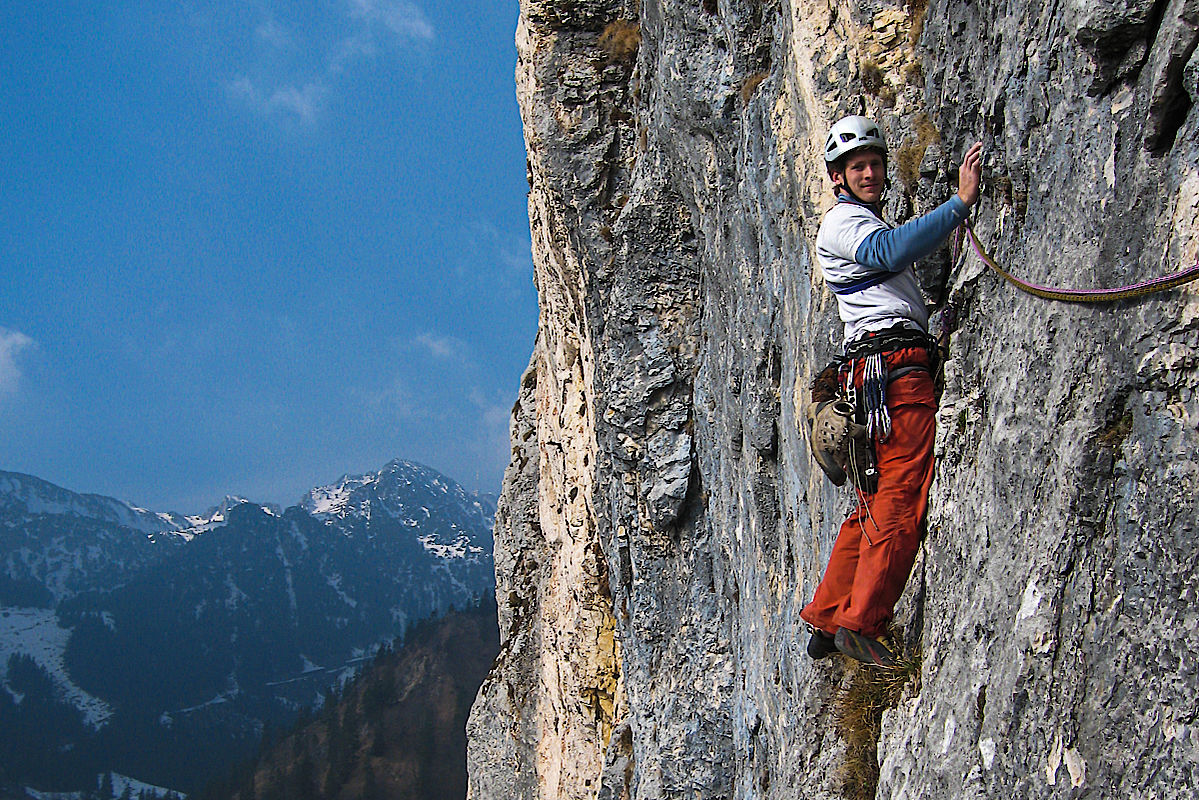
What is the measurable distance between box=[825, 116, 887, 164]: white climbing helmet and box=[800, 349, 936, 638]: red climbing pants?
150 centimetres

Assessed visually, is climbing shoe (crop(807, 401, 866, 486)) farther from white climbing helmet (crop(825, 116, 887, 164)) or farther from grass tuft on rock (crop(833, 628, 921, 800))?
white climbing helmet (crop(825, 116, 887, 164))

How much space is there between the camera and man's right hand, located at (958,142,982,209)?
5383 millimetres

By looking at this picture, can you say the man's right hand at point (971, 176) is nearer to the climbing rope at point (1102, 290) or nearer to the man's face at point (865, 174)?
the climbing rope at point (1102, 290)

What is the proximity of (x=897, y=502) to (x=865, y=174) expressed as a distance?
2295 mm

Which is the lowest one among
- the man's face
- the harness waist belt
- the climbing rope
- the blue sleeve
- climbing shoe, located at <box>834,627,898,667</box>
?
climbing shoe, located at <box>834,627,898,667</box>

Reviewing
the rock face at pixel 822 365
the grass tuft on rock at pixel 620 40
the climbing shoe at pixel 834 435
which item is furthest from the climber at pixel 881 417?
the grass tuft on rock at pixel 620 40

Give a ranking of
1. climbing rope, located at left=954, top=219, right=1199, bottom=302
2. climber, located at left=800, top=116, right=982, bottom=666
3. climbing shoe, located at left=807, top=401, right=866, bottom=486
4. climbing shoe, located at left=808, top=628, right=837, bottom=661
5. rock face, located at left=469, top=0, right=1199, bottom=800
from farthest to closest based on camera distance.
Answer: climbing shoe, located at left=808, top=628, right=837, bottom=661
climbing shoe, located at left=807, top=401, right=866, bottom=486
climber, located at left=800, top=116, right=982, bottom=666
rock face, located at left=469, top=0, right=1199, bottom=800
climbing rope, located at left=954, top=219, right=1199, bottom=302

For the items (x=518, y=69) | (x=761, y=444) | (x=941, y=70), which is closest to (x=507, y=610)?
(x=518, y=69)

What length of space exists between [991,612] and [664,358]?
361 inches

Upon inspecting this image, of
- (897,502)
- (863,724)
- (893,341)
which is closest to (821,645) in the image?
(863,724)

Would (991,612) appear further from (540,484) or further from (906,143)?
(540,484)

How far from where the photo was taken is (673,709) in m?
12.8

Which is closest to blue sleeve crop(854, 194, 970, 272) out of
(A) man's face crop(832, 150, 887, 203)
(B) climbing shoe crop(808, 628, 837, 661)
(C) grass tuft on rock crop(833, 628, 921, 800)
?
(A) man's face crop(832, 150, 887, 203)

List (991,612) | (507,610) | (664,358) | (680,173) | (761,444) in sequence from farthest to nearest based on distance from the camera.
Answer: (507,610) < (664,358) < (680,173) < (761,444) < (991,612)
